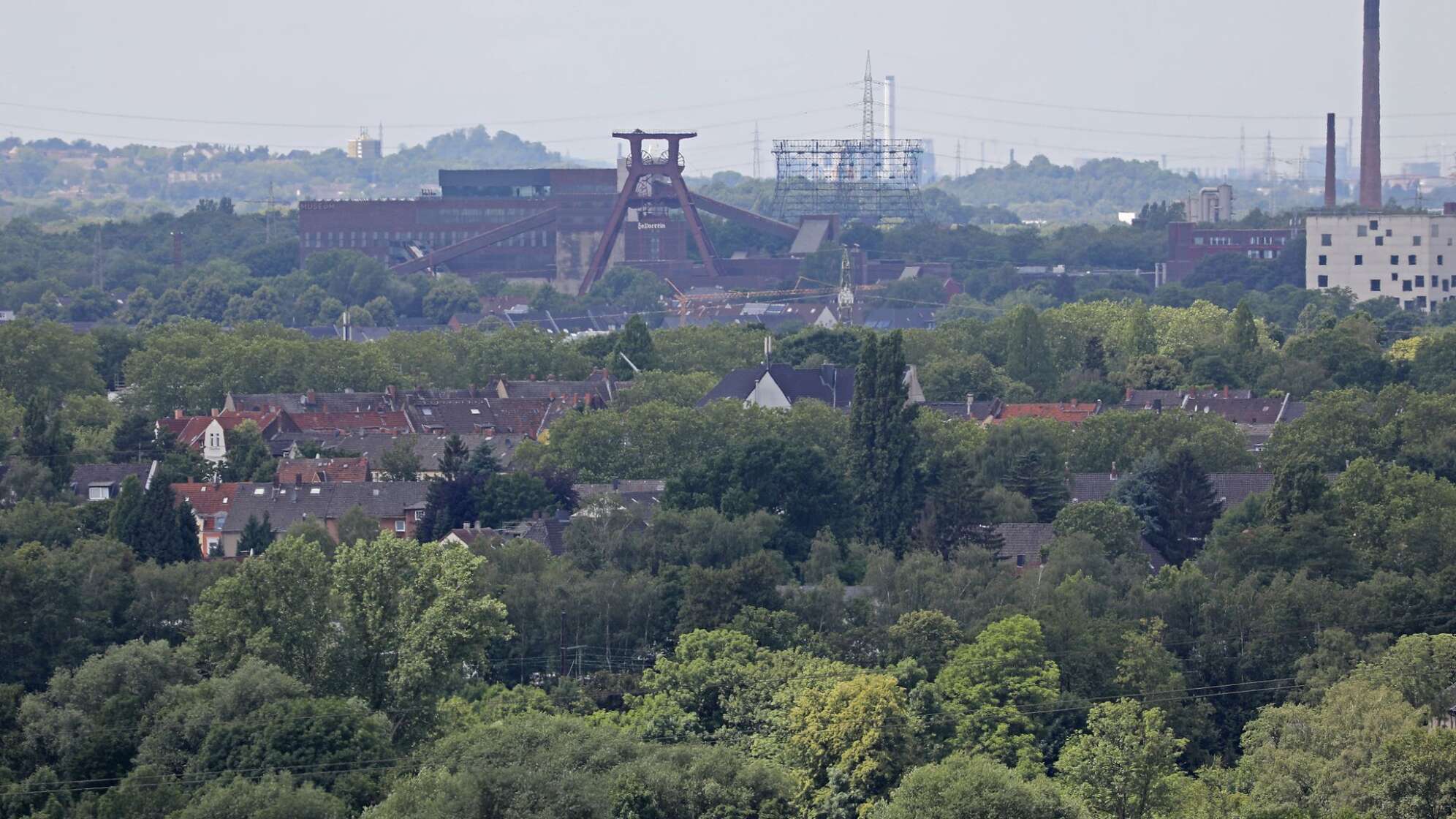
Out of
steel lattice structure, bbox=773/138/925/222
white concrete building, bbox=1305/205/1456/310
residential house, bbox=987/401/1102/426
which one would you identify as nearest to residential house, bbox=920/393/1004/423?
residential house, bbox=987/401/1102/426

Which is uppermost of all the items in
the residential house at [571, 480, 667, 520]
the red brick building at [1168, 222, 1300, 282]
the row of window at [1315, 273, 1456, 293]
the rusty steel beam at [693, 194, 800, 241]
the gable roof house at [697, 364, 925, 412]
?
the rusty steel beam at [693, 194, 800, 241]

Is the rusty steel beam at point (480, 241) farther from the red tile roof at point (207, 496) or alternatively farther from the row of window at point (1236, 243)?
Answer: the red tile roof at point (207, 496)

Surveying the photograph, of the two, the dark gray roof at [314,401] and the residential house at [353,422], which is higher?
the dark gray roof at [314,401]

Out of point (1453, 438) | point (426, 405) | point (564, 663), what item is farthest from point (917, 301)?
point (564, 663)

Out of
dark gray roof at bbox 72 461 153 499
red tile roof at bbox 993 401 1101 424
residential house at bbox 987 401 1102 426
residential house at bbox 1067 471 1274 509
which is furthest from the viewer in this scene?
red tile roof at bbox 993 401 1101 424

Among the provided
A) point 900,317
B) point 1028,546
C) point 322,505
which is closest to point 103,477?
point 322,505

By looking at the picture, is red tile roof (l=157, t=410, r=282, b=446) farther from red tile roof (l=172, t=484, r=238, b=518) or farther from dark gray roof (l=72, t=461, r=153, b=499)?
red tile roof (l=172, t=484, r=238, b=518)

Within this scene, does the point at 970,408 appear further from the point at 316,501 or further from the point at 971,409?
the point at 316,501

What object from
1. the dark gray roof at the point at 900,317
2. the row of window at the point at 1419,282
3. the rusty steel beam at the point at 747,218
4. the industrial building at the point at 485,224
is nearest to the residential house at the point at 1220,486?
the dark gray roof at the point at 900,317
